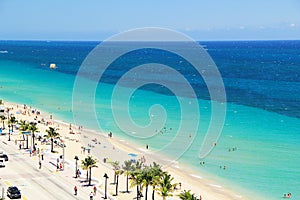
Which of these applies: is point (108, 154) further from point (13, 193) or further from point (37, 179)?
point (13, 193)

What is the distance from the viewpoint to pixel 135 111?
80438mm

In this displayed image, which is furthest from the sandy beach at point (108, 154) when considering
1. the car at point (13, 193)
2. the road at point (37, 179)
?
the car at point (13, 193)

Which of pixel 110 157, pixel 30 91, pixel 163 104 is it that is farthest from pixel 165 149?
pixel 30 91

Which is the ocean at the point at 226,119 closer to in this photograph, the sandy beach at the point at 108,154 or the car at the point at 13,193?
the sandy beach at the point at 108,154

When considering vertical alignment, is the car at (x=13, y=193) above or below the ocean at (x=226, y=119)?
below

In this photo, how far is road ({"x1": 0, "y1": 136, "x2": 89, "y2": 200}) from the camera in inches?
1415

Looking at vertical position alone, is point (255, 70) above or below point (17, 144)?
above

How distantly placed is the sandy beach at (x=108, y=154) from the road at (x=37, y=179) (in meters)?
2.12

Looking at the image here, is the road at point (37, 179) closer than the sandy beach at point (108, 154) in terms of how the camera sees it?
Yes

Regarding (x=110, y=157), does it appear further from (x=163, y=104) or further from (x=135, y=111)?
(x=163, y=104)

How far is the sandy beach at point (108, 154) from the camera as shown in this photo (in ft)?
136

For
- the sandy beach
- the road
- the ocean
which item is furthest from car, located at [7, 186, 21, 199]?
the ocean

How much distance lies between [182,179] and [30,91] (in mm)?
71902

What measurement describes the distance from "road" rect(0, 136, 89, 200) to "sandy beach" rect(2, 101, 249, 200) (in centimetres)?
212
